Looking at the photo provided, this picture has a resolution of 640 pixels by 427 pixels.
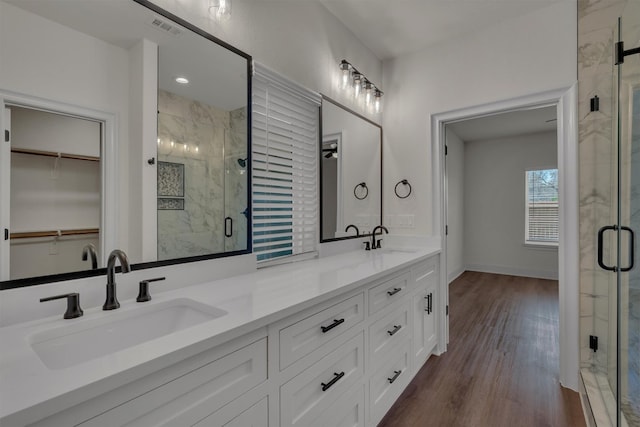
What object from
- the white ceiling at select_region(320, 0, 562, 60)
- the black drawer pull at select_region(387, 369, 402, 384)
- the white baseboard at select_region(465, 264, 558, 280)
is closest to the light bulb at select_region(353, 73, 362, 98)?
the white ceiling at select_region(320, 0, 562, 60)

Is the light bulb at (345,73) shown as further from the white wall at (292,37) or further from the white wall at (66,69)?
the white wall at (66,69)

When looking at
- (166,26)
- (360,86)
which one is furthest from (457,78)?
(166,26)

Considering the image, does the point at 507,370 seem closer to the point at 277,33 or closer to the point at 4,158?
the point at 277,33

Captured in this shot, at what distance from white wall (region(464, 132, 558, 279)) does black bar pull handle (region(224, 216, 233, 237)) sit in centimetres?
552

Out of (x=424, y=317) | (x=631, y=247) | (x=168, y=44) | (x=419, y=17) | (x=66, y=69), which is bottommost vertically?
(x=424, y=317)

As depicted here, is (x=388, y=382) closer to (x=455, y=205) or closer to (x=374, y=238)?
(x=374, y=238)

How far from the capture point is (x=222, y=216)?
4.99 feet

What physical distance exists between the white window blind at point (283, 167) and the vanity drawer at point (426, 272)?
0.75 m

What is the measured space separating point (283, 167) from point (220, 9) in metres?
0.87

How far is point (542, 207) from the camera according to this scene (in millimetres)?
5344

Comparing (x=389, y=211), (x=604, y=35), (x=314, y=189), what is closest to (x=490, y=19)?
(x=604, y=35)

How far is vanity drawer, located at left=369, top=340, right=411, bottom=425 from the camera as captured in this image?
159 cm

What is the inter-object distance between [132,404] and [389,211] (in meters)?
2.55

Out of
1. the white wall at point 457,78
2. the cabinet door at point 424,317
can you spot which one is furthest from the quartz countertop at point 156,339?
the white wall at point 457,78
